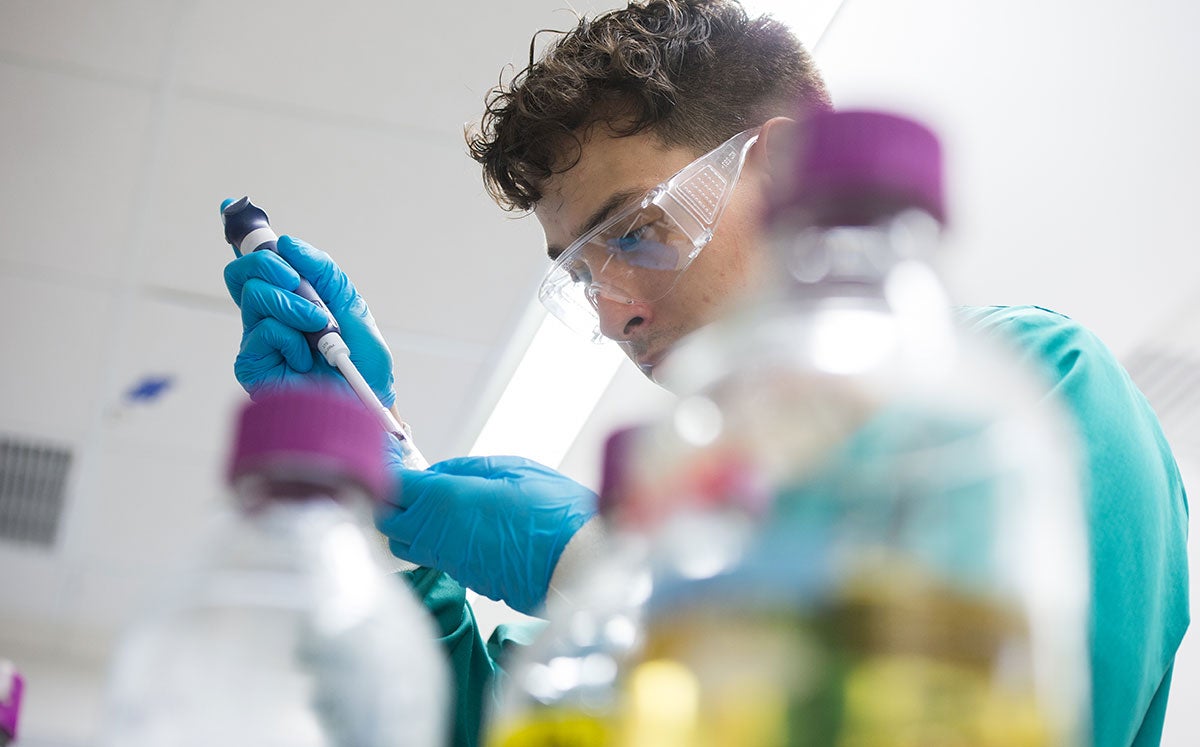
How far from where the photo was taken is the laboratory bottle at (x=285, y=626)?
1.75ft

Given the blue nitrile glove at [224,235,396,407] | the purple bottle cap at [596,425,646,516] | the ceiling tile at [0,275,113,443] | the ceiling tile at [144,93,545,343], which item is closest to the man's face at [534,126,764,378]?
the blue nitrile glove at [224,235,396,407]

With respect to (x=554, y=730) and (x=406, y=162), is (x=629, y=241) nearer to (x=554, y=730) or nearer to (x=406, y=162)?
(x=554, y=730)

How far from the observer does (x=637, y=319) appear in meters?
1.69

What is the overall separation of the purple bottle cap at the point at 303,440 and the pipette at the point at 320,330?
0.86 m

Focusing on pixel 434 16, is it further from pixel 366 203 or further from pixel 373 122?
pixel 366 203

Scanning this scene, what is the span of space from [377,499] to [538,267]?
2867 mm

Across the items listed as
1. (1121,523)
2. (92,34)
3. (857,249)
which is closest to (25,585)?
(92,34)

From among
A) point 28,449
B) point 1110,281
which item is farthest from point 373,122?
point 28,449

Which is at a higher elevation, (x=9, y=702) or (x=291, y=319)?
(x=291, y=319)

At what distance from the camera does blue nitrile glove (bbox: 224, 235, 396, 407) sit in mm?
1521

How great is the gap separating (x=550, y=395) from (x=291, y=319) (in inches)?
90.1

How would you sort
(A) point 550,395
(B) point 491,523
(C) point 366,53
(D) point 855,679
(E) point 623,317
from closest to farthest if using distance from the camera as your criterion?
1. (D) point 855,679
2. (B) point 491,523
3. (E) point 623,317
4. (C) point 366,53
5. (A) point 550,395

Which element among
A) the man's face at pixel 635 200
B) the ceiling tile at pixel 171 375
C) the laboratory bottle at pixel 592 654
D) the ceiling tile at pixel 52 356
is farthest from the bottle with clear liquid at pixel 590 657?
the ceiling tile at pixel 52 356

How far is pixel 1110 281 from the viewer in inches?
125
